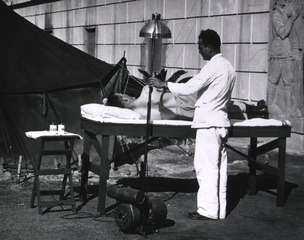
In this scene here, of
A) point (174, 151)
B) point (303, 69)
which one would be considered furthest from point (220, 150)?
point (303, 69)

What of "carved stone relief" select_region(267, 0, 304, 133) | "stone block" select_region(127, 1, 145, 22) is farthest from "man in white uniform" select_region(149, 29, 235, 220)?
Result: "stone block" select_region(127, 1, 145, 22)

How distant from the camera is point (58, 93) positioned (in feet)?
32.7

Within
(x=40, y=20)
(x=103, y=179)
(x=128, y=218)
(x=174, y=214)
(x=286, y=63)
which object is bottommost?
(x=174, y=214)

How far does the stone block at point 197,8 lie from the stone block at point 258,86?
2.39 metres

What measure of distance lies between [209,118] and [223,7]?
8172 mm

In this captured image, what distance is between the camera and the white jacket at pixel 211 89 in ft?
21.7

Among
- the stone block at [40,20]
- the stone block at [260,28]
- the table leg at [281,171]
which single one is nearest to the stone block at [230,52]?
the stone block at [260,28]

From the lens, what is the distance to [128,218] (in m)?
6.03

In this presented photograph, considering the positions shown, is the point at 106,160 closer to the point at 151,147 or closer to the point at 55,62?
the point at 55,62

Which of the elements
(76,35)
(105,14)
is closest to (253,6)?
(105,14)

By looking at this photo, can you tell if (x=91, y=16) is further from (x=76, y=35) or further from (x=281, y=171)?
(x=281, y=171)

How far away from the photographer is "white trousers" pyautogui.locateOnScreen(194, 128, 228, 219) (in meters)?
6.67

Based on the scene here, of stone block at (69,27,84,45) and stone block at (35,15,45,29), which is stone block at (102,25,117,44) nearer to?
stone block at (69,27,84,45)

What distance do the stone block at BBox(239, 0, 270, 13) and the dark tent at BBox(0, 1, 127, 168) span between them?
4148 millimetres
